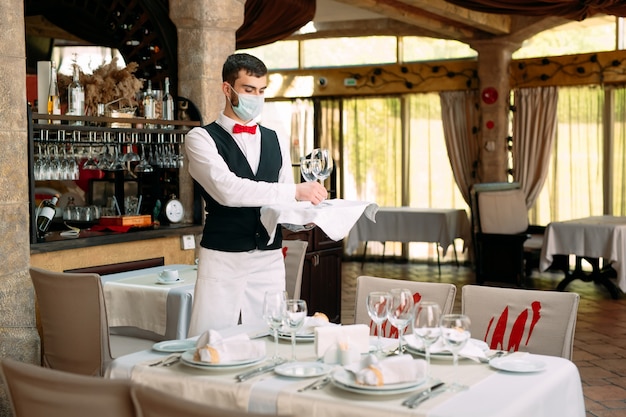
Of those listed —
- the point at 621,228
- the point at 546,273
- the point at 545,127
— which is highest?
the point at 545,127

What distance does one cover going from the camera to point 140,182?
21.4 ft

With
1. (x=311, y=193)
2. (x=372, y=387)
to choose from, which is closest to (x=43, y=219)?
(x=311, y=193)

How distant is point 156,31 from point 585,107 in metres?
6.54

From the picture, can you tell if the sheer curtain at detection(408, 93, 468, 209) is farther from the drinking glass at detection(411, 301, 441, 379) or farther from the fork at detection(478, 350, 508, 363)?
the drinking glass at detection(411, 301, 441, 379)

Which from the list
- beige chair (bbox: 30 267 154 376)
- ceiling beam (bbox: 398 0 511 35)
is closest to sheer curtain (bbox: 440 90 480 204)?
ceiling beam (bbox: 398 0 511 35)

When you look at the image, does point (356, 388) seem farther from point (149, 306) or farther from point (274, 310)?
point (149, 306)

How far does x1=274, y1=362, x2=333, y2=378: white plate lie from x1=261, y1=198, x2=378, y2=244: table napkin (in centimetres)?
50

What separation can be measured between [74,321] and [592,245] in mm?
6432

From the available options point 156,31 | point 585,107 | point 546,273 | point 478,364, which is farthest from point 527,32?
point 478,364

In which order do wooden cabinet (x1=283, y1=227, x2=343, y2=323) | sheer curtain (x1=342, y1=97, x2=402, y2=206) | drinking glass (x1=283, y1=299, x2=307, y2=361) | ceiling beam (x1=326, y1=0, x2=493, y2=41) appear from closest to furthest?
drinking glass (x1=283, y1=299, x2=307, y2=361), wooden cabinet (x1=283, y1=227, x2=343, y2=323), ceiling beam (x1=326, y1=0, x2=493, y2=41), sheer curtain (x1=342, y1=97, x2=402, y2=206)

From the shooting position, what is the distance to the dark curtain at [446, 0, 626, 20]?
28.8 feet

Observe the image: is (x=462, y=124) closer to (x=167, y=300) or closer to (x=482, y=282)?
(x=482, y=282)

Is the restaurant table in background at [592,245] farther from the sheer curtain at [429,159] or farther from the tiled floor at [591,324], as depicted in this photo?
the sheer curtain at [429,159]

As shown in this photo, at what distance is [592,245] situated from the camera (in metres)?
9.06
